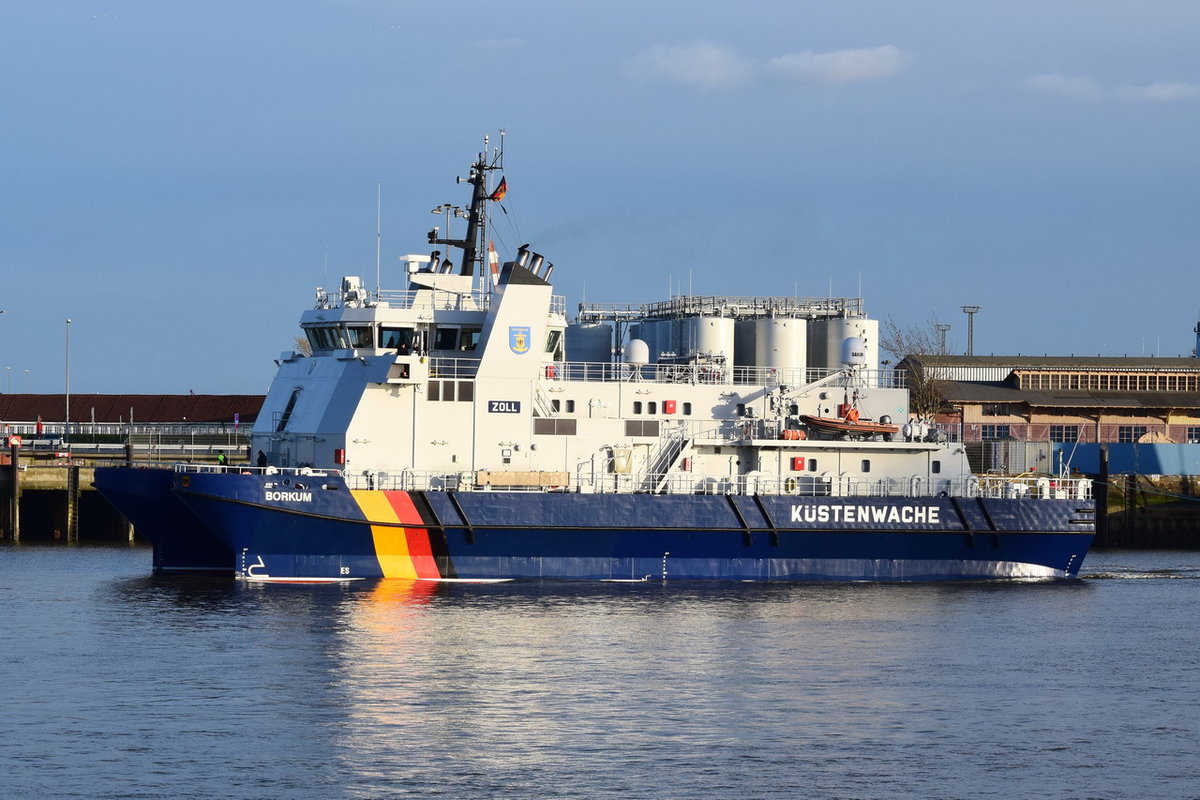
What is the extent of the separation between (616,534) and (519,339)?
4517 mm

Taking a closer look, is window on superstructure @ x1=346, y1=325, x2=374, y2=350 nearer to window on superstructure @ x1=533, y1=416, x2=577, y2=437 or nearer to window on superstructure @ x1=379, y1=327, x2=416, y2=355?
window on superstructure @ x1=379, y1=327, x2=416, y2=355

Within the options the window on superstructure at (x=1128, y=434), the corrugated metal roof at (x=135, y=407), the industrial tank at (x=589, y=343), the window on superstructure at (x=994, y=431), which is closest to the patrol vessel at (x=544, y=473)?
the industrial tank at (x=589, y=343)

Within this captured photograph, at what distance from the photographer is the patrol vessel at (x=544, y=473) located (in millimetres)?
32719

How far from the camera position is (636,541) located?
1330 inches

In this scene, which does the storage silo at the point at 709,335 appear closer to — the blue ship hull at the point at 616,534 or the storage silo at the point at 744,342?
the storage silo at the point at 744,342

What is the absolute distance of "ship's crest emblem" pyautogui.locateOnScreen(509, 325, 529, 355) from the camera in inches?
1366

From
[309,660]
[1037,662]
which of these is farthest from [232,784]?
[1037,662]

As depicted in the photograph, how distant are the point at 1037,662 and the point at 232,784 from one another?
1329cm

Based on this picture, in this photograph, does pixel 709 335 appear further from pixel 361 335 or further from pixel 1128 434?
pixel 1128 434

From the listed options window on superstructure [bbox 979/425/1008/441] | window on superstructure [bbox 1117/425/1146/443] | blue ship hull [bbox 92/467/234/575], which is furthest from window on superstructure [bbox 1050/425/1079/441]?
blue ship hull [bbox 92/467/234/575]

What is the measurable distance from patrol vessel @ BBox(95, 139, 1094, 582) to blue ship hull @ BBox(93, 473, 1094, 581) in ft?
0.14

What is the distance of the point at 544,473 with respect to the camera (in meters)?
33.9

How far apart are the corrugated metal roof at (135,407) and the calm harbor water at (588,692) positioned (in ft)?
139

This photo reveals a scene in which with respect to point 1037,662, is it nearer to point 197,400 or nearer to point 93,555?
point 93,555
